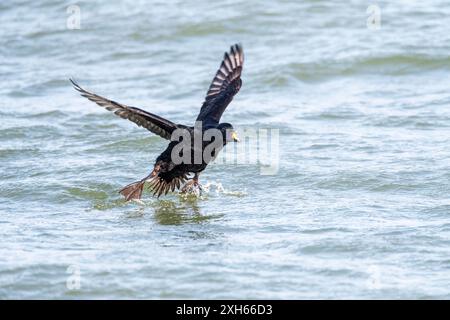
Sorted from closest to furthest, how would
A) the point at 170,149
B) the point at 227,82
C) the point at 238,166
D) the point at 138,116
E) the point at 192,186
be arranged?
the point at 138,116, the point at 170,149, the point at 192,186, the point at 227,82, the point at 238,166

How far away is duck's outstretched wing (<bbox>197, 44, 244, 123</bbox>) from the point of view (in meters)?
11.2

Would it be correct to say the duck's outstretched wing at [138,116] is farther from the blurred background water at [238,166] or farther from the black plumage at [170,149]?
the blurred background water at [238,166]

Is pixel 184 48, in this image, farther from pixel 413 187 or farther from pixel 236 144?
pixel 413 187

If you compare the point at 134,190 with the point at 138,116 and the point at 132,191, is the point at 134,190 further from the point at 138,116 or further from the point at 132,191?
the point at 138,116

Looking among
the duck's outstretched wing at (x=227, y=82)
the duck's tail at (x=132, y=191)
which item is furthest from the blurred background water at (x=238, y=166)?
the duck's outstretched wing at (x=227, y=82)

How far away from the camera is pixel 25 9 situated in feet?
66.1

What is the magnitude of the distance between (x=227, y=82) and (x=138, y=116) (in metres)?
2.16

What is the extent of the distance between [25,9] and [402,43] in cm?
777

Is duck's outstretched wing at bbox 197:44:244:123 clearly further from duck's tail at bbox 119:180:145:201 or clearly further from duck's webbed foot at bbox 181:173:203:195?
duck's tail at bbox 119:180:145:201

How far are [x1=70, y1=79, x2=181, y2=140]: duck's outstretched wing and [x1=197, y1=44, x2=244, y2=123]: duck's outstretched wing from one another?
41.2 inches

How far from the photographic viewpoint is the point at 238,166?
38.9 ft

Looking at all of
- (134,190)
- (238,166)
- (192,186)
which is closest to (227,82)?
(238,166)

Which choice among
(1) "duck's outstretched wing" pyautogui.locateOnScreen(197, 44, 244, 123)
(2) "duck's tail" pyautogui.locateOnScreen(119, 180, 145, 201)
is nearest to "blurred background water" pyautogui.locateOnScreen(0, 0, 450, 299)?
(2) "duck's tail" pyautogui.locateOnScreen(119, 180, 145, 201)

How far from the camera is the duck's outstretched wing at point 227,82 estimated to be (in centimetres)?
1125
